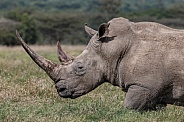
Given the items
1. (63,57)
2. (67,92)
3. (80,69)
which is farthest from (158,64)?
(63,57)

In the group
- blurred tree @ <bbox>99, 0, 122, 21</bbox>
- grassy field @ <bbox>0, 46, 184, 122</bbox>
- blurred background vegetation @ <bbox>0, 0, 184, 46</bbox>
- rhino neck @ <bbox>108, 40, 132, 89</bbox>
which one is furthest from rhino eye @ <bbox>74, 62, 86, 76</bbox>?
blurred tree @ <bbox>99, 0, 122, 21</bbox>

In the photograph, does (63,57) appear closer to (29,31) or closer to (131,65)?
Result: (131,65)

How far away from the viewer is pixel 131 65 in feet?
26.7

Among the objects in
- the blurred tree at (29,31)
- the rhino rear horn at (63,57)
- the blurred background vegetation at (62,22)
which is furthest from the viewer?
the blurred background vegetation at (62,22)

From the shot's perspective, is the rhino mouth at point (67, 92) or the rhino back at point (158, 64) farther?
the rhino mouth at point (67, 92)

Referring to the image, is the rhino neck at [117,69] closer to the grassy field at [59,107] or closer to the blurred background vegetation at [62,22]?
the grassy field at [59,107]

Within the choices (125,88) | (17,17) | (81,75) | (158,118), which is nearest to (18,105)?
(81,75)

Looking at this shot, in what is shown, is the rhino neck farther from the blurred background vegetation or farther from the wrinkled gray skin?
the blurred background vegetation

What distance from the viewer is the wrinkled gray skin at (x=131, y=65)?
800 centimetres

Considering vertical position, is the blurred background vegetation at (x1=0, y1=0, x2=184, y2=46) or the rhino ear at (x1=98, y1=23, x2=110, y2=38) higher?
the rhino ear at (x1=98, y1=23, x2=110, y2=38)

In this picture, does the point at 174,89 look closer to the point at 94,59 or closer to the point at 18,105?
the point at 94,59

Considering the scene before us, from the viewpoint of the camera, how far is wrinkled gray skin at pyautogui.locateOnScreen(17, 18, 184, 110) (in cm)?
800

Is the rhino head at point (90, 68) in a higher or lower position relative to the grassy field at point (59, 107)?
higher

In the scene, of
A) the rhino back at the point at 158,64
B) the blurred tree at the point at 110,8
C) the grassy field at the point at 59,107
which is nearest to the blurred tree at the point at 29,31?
the blurred tree at the point at 110,8
